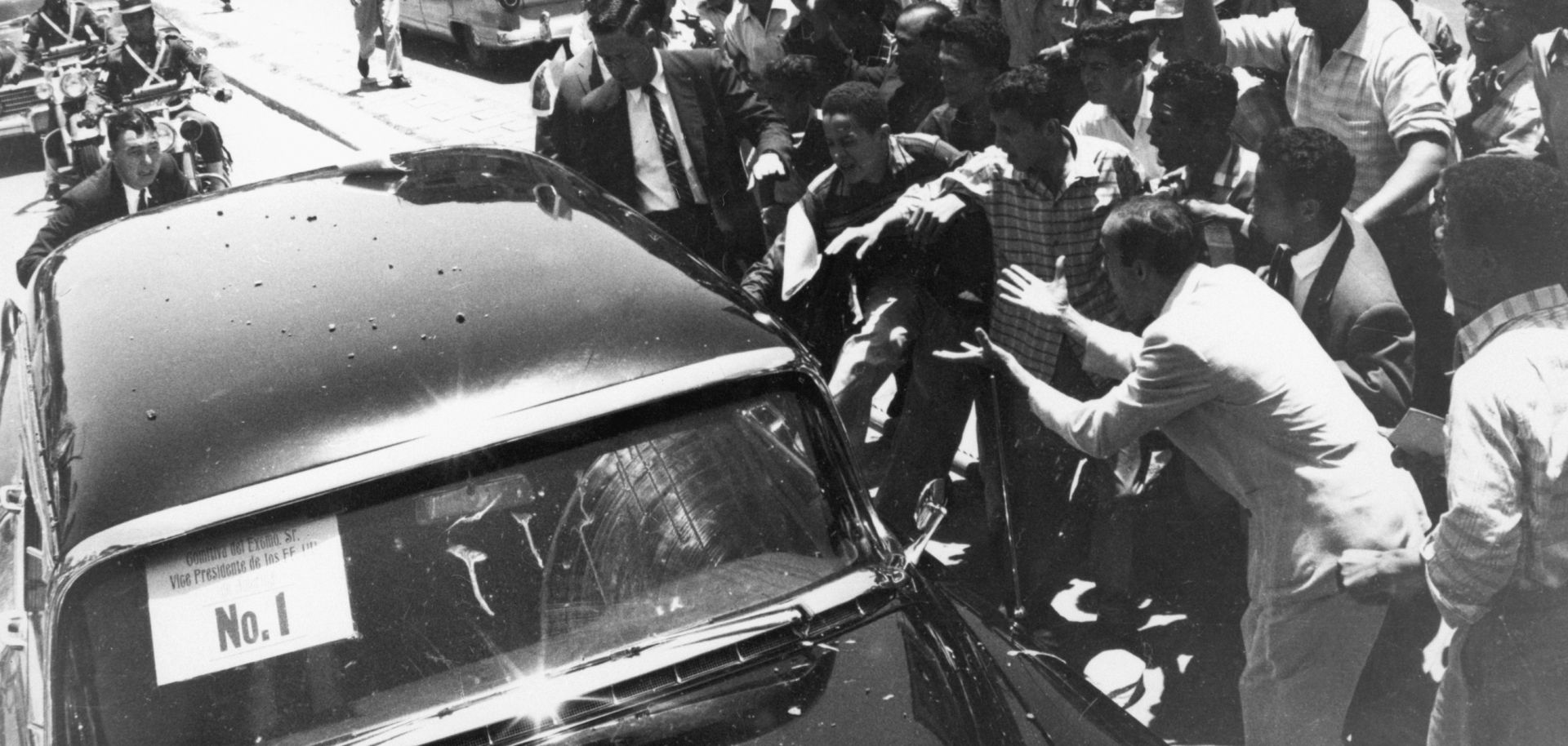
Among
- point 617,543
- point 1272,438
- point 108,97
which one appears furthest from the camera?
point 108,97

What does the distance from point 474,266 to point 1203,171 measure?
247cm

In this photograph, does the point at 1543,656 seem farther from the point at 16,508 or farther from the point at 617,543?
the point at 16,508

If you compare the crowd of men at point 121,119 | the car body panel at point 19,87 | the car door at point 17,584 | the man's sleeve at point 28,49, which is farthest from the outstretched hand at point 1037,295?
the man's sleeve at point 28,49

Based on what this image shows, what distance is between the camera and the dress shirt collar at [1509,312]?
290 cm

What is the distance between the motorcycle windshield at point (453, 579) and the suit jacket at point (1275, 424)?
0.89 metres


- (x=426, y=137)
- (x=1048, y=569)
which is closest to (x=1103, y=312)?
(x=1048, y=569)

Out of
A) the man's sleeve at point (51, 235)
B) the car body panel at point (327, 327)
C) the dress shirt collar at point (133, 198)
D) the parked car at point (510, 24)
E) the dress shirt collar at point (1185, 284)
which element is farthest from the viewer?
the parked car at point (510, 24)

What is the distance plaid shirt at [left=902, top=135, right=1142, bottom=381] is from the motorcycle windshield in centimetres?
174

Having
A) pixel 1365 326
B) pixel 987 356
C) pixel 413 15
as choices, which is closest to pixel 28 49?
pixel 413 15

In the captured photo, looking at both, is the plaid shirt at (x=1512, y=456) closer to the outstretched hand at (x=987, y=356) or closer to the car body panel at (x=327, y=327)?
the outstretched hand at (x=987, y=356)

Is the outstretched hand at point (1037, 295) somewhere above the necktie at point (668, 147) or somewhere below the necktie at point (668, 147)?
below

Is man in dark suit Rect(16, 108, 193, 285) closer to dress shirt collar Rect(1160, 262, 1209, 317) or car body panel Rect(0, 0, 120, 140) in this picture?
dress shirt collar Rect(1160, 262, 1209, 317)

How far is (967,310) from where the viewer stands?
16.8 feet

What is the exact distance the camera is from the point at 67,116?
12938 millimetres
